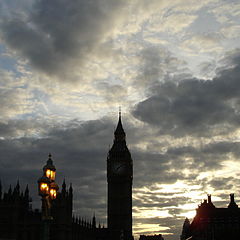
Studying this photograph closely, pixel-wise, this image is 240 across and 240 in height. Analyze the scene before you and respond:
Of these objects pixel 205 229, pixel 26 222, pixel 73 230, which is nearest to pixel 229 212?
pixel 205 229

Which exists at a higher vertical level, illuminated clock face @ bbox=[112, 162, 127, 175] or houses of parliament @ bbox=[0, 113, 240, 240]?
illuminated clock face @ bbox=[112, 162, 127, 175]

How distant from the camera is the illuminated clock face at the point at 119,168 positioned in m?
142

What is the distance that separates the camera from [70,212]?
90562 mm

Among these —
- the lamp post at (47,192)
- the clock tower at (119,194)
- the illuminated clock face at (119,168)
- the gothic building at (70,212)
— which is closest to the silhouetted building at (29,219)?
the gothic building at (70,212)

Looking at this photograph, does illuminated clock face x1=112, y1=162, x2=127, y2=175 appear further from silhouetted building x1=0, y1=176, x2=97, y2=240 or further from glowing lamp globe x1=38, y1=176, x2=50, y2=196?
glowing lamp globe x1=38, y1=176, x2=50, y2=196

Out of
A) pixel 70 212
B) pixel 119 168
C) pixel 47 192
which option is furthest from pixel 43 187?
pixel 119 168

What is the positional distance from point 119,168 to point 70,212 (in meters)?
53.5

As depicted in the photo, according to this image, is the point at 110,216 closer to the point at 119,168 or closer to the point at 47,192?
the point at 119,168

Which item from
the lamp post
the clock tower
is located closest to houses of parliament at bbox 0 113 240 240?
the clock tower

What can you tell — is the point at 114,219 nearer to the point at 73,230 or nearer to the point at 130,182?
the point at 130,182

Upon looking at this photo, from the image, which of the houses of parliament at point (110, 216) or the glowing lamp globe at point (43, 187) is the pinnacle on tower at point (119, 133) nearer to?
the houses of parliament at point (110, 216)

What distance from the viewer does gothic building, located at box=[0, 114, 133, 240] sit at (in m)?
81.8

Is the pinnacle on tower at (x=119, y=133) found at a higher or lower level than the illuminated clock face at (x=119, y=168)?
higher

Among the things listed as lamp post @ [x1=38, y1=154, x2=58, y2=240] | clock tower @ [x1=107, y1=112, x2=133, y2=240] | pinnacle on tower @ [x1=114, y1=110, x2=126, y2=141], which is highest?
pinnacle on tower @ [x1=114, y1=110, x2=126, y2=141]
